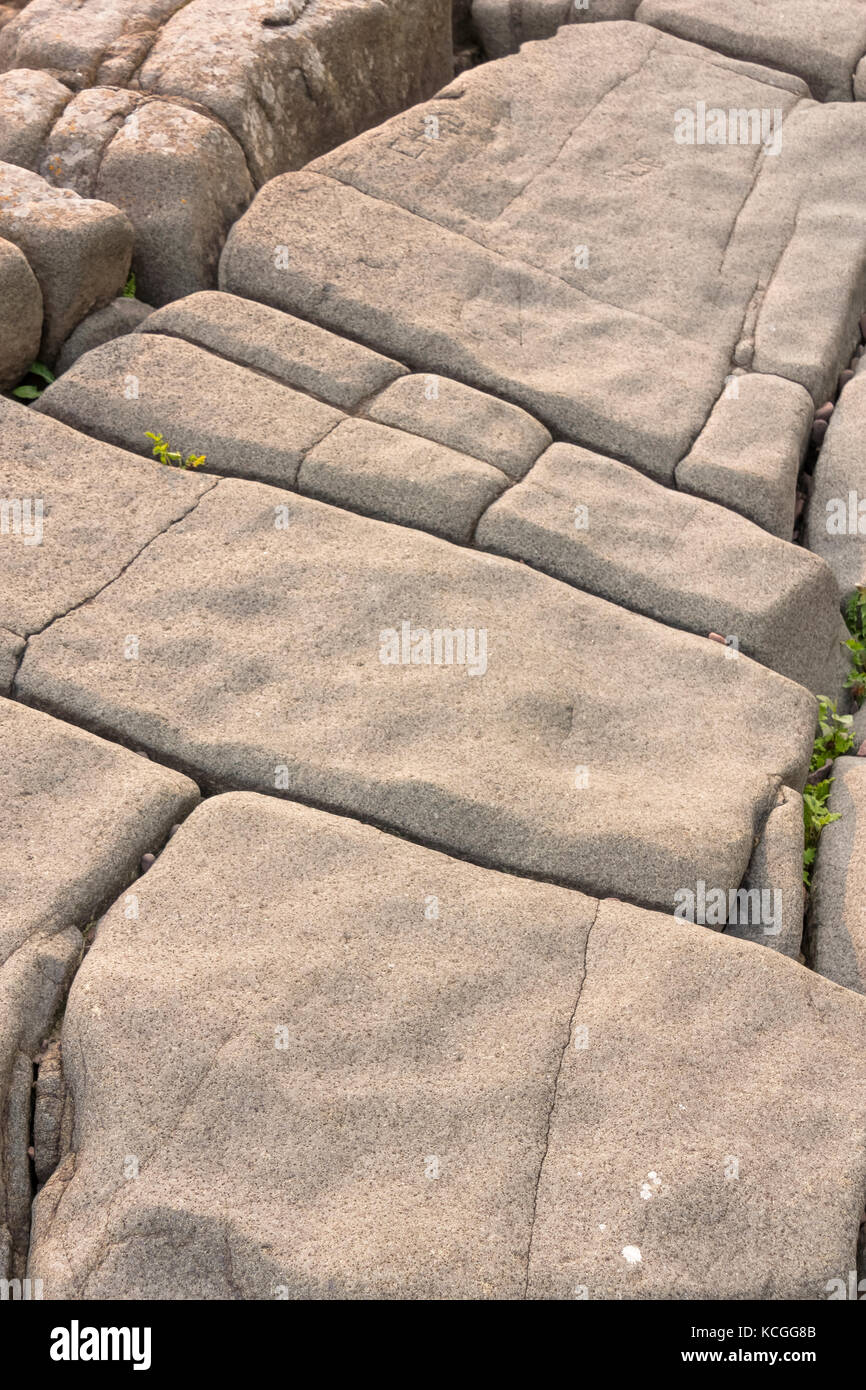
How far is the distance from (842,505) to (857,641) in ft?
1.93

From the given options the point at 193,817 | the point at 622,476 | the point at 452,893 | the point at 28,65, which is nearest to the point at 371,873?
the point at 452,893

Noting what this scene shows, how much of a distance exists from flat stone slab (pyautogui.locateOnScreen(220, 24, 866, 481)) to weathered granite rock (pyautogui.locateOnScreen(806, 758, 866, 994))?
1.44 m

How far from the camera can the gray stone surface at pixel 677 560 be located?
386 cm

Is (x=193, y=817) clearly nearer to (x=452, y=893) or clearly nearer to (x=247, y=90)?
(x=452, y=893)

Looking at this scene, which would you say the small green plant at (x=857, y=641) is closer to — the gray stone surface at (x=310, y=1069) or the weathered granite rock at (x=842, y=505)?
the weathered granite rock at (x=842, y=505)

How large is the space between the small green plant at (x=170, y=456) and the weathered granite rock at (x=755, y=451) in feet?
5.55

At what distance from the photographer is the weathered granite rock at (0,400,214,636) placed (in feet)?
11.6

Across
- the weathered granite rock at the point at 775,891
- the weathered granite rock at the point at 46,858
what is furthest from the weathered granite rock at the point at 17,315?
the weathered granite rock at the point at 775,891

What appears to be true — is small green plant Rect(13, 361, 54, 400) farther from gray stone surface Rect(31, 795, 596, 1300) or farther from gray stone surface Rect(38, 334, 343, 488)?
gray stone surface Rect(31, 795, 596, 1300)

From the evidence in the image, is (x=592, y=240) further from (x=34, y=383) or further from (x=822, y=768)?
(x=822, y=768)

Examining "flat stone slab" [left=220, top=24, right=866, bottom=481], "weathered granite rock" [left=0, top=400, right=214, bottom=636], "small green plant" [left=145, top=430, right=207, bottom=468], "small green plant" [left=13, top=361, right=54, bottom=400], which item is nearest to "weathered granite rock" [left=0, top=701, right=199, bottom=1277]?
"weathered granite rock" [left=0, top=400, right=214, bottom=636]

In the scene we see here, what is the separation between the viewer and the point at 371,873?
9.84ft

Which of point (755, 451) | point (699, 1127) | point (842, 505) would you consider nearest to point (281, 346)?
point (755, 451)

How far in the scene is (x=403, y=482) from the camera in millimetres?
3967
